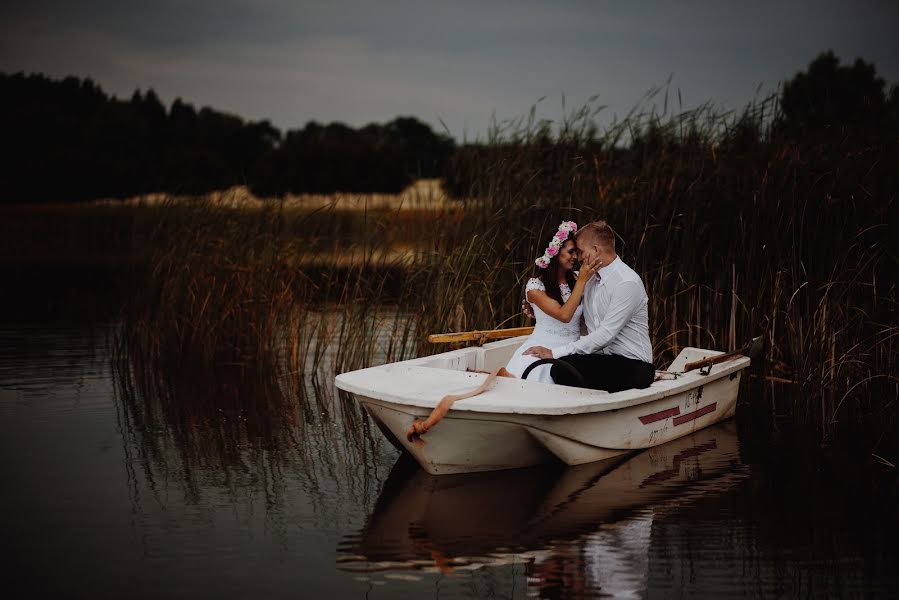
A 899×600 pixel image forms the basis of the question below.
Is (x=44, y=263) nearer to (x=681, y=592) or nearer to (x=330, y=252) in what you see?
(x=330, y=252)

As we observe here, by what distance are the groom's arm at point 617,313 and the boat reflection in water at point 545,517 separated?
30.1 inches

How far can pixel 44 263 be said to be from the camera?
2330 centimetres

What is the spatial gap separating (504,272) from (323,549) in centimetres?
378

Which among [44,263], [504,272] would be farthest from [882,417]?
[44,263]

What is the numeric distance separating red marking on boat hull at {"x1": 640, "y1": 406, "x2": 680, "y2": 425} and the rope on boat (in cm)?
119

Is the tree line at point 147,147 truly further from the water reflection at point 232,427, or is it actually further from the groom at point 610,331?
the groom at point 610,331

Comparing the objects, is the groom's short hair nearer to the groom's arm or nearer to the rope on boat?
the groom's arm

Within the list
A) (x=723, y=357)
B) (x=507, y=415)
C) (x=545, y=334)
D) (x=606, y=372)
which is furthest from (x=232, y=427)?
(x=723, y=357)

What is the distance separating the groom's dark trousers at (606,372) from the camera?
19.9 feet

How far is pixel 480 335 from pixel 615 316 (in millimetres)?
1219

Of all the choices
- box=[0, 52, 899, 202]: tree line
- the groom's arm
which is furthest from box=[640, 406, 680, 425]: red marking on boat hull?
box=[0, 52, 899, 202]: tree line

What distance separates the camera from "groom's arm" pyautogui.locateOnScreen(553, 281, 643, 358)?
19.8 ft

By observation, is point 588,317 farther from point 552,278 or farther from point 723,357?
point 723,357

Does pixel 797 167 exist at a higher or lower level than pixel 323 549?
higher
